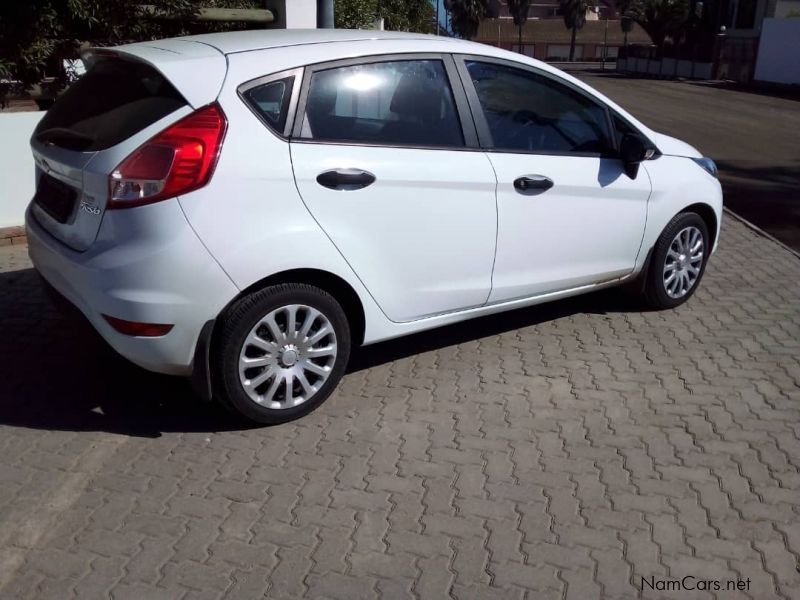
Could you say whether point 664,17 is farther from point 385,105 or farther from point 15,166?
point 385,105

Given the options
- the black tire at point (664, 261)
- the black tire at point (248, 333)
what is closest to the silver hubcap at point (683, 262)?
the black tire at point (664, 261)

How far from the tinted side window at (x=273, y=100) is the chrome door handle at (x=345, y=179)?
0.28m

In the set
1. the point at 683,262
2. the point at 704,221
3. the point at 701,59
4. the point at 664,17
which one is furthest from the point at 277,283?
the point at 664,17

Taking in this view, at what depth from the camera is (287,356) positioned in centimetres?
407

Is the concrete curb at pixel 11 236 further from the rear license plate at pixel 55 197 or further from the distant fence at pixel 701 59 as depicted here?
the distant fence at pixel 701 59

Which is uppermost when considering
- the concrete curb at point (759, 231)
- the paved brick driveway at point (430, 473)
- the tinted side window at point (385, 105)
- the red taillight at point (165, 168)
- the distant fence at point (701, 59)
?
the tinted side window at point (385, 105)

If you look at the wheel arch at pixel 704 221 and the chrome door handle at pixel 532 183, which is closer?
the chrome door handle at pixel 532 183

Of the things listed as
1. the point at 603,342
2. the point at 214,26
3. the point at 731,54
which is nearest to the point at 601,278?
the point at 603,342

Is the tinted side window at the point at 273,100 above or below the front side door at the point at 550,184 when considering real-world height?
above

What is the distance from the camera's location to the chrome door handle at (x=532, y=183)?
15.3 feet

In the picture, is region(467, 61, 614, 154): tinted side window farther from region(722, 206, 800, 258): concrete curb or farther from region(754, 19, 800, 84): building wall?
region(754, 19, 800, 84): building wall

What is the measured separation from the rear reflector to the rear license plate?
2.09 ft

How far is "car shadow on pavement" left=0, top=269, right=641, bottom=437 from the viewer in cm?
423

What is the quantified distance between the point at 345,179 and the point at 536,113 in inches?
56.3
